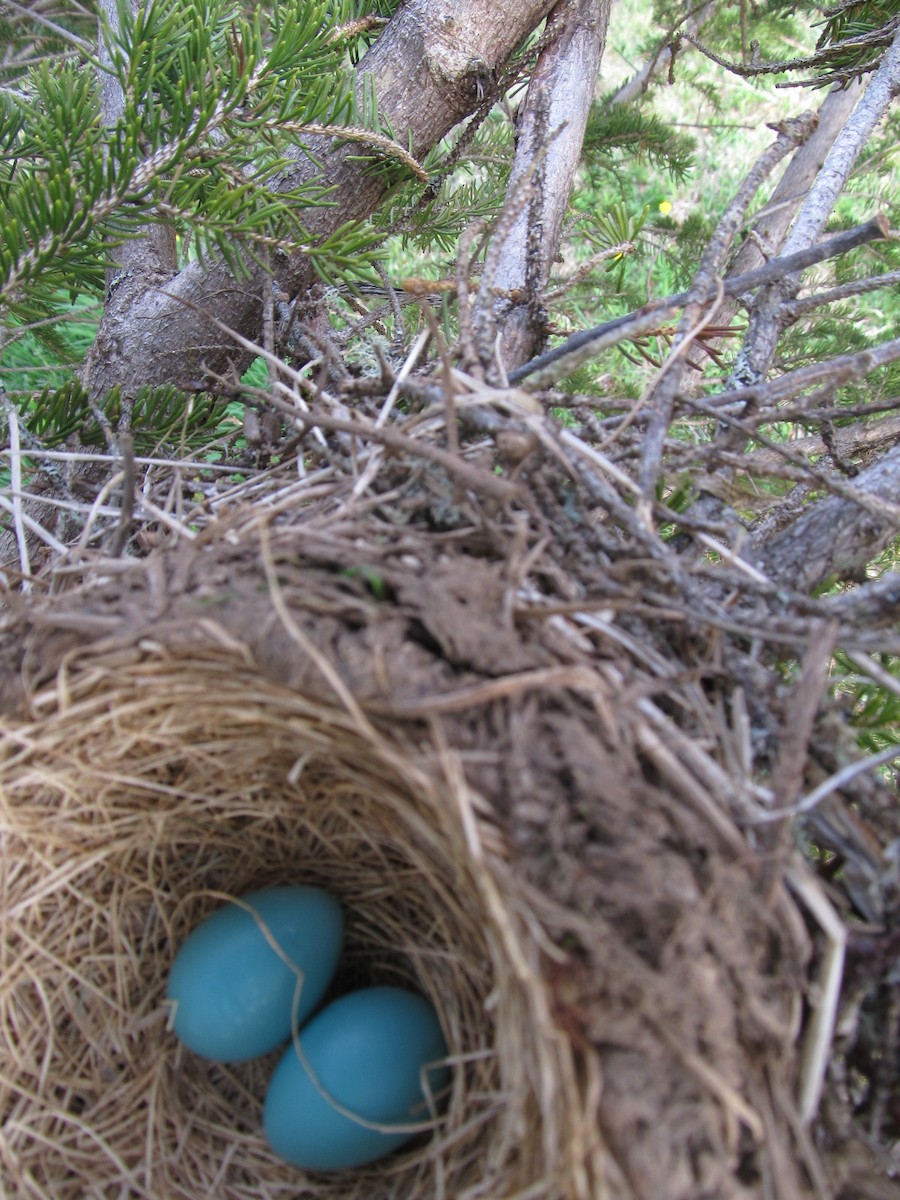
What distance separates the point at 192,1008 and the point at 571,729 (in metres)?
0.44

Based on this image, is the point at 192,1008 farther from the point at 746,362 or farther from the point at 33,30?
the point at 33,30

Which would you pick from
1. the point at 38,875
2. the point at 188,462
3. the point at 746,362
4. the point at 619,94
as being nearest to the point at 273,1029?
the point at 38,875

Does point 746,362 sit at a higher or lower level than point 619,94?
lower

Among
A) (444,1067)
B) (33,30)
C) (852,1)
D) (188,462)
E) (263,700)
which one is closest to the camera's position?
(263,700)

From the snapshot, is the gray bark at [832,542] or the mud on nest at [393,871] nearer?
the mud on nest at [393,871]

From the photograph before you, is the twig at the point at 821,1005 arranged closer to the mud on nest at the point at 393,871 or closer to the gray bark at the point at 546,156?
the mud on nest at the point at 393,871

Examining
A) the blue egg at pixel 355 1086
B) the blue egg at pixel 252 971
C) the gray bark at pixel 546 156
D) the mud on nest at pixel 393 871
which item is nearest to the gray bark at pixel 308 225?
the gray bark at pixel 546 156

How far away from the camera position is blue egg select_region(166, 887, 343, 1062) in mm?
737

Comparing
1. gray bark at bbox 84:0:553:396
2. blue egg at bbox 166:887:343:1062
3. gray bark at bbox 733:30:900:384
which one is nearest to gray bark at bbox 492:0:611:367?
gray bark at bbox 84:0:553:396

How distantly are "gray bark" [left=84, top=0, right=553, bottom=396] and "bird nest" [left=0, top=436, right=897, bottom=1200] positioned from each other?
42 cm

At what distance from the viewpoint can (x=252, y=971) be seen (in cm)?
75

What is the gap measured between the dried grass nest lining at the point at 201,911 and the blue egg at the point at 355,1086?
0.03 m

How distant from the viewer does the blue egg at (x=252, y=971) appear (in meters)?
0.74

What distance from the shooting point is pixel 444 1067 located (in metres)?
0.73
